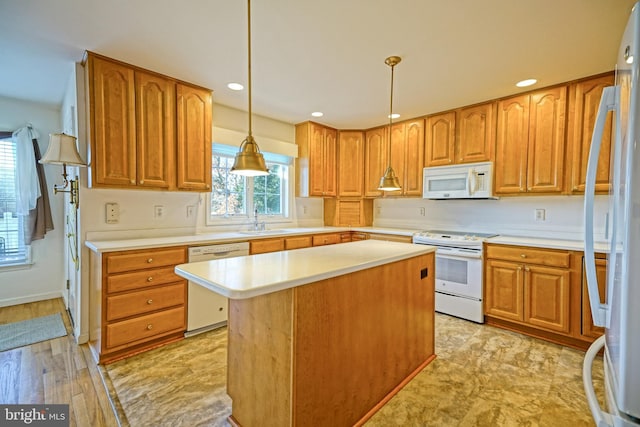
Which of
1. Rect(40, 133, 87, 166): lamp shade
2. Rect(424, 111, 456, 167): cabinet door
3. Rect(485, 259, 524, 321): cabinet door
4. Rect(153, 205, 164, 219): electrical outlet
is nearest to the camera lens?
Rect(40, 133, 87, 166): lamp shade

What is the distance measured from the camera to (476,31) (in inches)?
79.1

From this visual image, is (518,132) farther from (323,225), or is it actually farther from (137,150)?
(137,150)

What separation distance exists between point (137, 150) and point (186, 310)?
1.48 metres

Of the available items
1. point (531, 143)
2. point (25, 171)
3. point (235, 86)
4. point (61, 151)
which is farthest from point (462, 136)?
point (25, 171)

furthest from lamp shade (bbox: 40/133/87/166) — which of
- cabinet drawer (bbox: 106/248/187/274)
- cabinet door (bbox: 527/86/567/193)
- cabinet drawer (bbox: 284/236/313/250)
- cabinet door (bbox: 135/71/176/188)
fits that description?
cabinet door (bbox: 527/86/567/193)

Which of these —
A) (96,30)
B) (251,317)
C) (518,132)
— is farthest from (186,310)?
(518,132)

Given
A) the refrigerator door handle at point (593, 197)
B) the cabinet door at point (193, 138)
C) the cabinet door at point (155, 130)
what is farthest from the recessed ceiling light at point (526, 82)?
the cabinet door at point (155, 130)

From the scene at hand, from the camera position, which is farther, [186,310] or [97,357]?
[186,310]

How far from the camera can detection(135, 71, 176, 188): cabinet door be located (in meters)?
2.58

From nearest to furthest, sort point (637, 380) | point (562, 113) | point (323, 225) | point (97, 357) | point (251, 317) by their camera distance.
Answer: point (637, 380) < point (251, 317) < point (97, 357) < point (562, 113) < point (323, 225)

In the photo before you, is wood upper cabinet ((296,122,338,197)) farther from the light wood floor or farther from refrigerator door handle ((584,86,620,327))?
refrigerator door handle ((584,86,620,327))

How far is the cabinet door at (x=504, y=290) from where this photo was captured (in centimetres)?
282

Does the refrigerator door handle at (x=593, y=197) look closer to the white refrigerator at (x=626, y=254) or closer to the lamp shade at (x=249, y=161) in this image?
the white refrigerator at (x=626, y=254)

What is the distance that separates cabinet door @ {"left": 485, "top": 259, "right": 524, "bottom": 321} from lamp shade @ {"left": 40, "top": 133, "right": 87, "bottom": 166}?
3793 millimetres
